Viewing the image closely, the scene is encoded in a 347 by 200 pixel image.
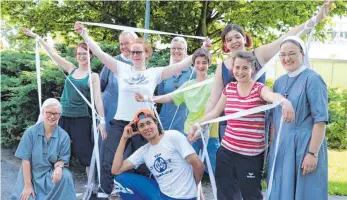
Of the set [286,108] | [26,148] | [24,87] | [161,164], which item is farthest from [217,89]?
[24,87]

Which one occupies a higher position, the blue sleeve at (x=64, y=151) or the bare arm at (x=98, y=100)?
the bare arm at (x=98, y=100)

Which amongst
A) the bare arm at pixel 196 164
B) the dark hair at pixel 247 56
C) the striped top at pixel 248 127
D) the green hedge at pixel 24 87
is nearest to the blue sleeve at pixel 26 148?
the bare arm at pixel 196 164

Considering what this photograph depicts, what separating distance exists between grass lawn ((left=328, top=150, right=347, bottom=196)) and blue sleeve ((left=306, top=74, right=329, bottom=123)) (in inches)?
121

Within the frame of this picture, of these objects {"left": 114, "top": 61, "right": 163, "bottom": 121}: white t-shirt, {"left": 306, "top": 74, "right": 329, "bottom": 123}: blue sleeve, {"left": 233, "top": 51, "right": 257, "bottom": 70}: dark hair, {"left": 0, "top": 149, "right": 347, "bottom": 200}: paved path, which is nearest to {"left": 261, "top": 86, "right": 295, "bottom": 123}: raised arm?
{"left": 306, "top": 74, "right": 329, "bottom": 123}: blue sleeve

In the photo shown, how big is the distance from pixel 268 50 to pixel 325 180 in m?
1.09

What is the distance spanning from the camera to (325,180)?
3121mm

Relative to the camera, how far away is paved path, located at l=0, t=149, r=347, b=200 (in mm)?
5414

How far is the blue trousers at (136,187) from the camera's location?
12.6ft

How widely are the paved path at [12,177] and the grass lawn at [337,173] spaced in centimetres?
25

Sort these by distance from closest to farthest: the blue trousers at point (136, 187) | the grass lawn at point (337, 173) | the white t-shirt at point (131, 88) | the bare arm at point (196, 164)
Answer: the bare arm at point (196, 164)
the blue trousers at point (136, 187)
the white t-shirt at point (131, 88)
the grass lawn at point (337, 173)

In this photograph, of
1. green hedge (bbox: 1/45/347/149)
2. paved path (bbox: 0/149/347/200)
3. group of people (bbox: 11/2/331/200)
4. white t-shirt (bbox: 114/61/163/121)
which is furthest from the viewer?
green hedge (bbox: 1/45/347/149)

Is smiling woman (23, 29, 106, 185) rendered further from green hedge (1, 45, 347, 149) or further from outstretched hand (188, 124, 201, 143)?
green hedge (1, 45, 347, 149)

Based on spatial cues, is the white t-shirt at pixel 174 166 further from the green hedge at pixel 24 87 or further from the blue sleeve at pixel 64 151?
the green hedge at pixel 24 87

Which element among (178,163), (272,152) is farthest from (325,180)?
(178,163)
